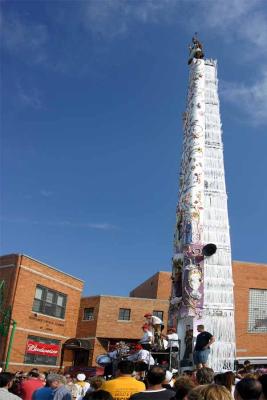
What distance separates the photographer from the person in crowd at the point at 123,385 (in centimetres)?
Answer: 650

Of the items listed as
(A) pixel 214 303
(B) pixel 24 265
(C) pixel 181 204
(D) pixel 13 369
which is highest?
(C) pixel 181 204

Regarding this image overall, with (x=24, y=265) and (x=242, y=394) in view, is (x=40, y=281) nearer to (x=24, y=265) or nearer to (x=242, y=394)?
(x=24, y=265)

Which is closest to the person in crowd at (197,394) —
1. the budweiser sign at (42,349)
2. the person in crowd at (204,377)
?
the person in crowd at (204,377)

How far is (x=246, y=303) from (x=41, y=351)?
613 inches

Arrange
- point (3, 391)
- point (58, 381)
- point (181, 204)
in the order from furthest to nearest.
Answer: point (181, 204)
point (58, 381)
point (3, 391)

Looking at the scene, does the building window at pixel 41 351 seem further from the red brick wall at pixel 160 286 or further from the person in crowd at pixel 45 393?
the person in crowd at pixel 45 393

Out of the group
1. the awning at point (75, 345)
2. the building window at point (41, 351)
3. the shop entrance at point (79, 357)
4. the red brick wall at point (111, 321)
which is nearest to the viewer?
the building window at point (41, 351)

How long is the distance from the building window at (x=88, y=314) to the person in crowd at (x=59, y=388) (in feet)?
99.1

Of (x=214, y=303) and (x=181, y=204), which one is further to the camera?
(x=181, y=204)

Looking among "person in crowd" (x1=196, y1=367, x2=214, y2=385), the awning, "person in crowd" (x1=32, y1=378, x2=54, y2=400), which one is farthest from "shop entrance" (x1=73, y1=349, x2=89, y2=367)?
"person in crowd" (x1=196, y1=367, x2=214, y2=385)

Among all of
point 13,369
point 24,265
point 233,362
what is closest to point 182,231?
point 233,362

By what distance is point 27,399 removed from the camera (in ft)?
29.9

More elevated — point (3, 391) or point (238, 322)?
point (238, 322)

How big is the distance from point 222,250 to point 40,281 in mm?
15606
